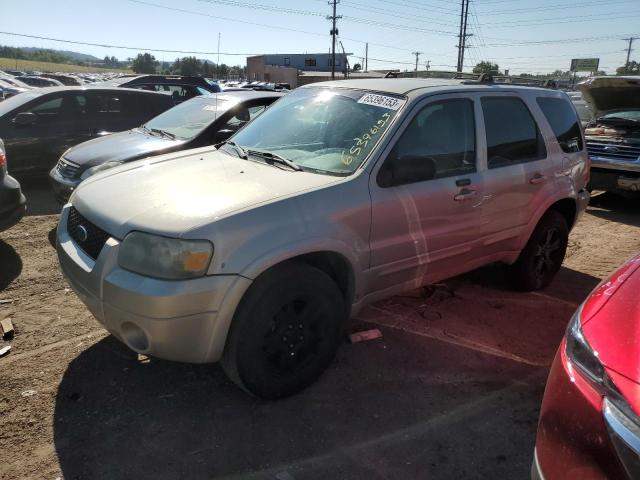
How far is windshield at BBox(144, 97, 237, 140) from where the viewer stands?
6.49 m

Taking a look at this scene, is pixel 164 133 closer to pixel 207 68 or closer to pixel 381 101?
pixel 381 101

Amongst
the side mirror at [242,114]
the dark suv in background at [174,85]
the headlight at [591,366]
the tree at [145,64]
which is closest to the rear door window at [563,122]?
the headlight at [591,366]

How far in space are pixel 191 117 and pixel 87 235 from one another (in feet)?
13.7

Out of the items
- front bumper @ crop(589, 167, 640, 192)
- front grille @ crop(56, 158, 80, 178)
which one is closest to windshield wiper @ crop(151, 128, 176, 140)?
front grille @ crop(56, 158, 80, 178)

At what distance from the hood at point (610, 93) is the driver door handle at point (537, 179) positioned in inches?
215

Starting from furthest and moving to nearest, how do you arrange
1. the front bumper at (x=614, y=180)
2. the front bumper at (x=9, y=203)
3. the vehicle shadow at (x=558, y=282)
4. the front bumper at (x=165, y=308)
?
the front bumper at (x=614, y=180), the front bumper at (x=9, y=203), the vehicle shadow at (x=558, y=282), the front bumper at (x=165, y=308)

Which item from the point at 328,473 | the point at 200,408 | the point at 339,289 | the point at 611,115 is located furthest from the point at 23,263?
the point at 611,115

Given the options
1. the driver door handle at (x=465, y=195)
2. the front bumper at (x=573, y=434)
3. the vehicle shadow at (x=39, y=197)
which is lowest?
the vehicle shadow at (x=39, y=197)

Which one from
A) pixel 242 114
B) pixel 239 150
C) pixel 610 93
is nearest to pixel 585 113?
pixel 610 93

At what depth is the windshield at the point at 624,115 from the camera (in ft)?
30.2

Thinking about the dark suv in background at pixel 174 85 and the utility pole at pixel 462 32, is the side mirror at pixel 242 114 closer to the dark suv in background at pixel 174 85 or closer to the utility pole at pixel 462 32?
the dark suv in background at pixel 174 85

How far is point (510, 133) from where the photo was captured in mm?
4094

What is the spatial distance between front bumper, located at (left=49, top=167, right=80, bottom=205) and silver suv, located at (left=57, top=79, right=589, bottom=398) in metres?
2.61

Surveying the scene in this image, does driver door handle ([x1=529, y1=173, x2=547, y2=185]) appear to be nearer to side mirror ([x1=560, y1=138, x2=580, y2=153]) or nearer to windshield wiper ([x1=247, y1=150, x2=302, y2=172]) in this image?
side mirror ([x1=560, y1=138, x2=580, y2=153])
